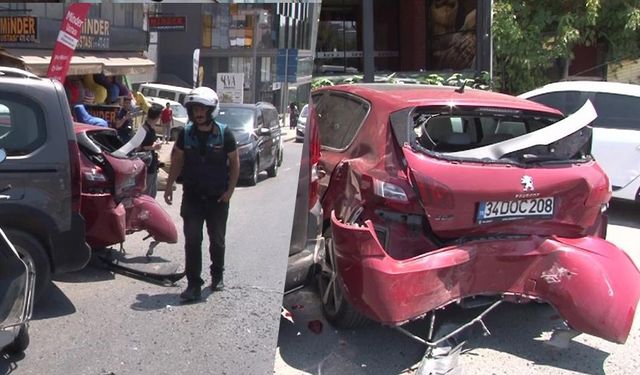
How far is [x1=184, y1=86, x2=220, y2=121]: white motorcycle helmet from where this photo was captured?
1.82m

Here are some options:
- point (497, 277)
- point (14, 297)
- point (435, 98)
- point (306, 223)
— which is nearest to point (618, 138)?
point (435, 98)

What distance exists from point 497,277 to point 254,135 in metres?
2.40

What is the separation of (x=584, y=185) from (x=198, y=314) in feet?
9.59

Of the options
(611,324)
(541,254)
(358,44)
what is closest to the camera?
(611,324)

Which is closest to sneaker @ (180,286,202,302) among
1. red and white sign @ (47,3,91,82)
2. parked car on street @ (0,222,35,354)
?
parked car on street @ (0,222,35,354)

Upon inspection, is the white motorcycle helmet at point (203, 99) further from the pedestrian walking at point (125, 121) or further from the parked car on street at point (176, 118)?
the pedestrian walking at point (125, 121)

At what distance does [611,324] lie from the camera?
12.2 feet

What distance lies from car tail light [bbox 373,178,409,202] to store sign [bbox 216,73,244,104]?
6.77 feet

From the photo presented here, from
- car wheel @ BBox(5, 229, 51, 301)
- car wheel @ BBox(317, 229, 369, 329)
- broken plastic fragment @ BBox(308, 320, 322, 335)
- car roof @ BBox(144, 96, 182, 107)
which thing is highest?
car roof @ BBox(144, 96, 182, 107)

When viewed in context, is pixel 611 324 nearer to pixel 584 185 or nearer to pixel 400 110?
pixel 584 185

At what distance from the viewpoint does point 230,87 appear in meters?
1.93

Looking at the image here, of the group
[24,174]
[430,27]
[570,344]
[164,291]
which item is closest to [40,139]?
[24,174]

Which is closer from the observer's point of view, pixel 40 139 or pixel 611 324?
pixel 40 139

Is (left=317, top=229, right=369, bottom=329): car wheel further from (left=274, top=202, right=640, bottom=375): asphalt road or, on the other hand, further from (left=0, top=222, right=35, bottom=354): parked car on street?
(left=0, top=222, right=35, bottom=354): parked car on street
